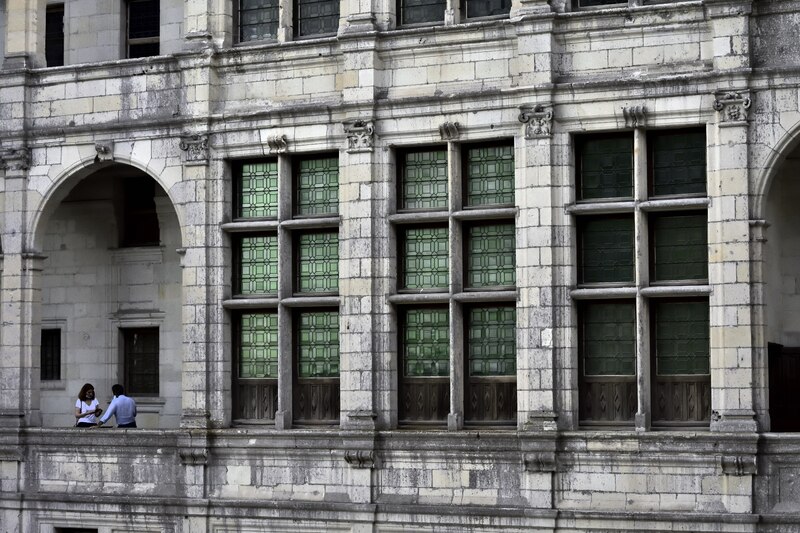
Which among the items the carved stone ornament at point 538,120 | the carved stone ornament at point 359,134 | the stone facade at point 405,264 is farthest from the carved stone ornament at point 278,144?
the carved stone ornament at point 538,120

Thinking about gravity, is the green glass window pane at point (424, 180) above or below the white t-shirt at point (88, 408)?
above

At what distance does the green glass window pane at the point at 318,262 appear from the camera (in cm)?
2467

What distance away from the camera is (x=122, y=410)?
85.9 ft

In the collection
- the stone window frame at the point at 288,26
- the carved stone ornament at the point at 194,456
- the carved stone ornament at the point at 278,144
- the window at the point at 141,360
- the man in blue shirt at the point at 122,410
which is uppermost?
the stone window frame at the point at 288,26

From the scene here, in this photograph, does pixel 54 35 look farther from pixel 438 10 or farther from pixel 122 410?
pixel 438 10

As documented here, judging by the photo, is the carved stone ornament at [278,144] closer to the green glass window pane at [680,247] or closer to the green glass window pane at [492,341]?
the green glass window pane at [492,341]

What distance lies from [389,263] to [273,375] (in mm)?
2525

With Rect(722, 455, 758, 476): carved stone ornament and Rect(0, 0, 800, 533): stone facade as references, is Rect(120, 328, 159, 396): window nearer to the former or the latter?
Rect(0, 0, 800, 533): stone facade

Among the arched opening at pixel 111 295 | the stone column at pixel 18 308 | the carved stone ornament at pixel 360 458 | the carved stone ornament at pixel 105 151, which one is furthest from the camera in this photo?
the arched opening at pixel 111 295

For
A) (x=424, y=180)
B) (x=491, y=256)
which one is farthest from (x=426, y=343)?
(x=424, y=180)

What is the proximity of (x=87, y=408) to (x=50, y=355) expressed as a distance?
2.76 metres

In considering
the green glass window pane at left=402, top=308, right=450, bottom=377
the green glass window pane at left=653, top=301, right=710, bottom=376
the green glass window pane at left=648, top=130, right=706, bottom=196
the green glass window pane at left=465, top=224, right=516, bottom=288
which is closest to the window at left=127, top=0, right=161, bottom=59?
the green glass window pane at left=402, top=308, right=450, bottom=377

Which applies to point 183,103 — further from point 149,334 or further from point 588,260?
point 588,260

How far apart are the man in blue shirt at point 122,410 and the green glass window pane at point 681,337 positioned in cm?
842
